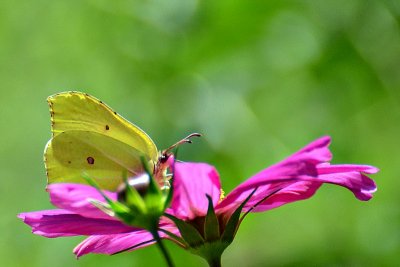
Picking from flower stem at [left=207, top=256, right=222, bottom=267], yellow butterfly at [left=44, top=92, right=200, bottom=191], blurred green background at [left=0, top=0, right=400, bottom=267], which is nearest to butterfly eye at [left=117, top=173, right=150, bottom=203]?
flower stem at [left=207, top=256, right=222, bottom=267]

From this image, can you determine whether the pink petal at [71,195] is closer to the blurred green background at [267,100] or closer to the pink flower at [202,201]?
the pink flower at [202,201]

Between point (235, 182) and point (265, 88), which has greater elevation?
point (265, 88)

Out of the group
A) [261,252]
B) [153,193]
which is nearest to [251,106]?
[261,252]

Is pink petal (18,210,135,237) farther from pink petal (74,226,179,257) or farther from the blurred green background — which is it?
the blurred green background

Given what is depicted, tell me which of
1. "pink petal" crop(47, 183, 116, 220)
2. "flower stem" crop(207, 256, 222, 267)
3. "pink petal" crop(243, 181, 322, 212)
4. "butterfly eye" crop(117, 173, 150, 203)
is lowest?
"flower stem" crop(207, 256, 222, 267)

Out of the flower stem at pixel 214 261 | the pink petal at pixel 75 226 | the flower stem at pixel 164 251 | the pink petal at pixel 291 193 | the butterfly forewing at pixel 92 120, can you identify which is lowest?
the flower stem at pixel 214 261

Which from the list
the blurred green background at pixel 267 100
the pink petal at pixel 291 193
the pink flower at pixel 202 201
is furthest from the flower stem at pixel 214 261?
the blurred green background at pixel 267 100

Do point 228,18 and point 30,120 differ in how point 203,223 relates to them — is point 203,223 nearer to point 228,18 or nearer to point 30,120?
point 228,18
